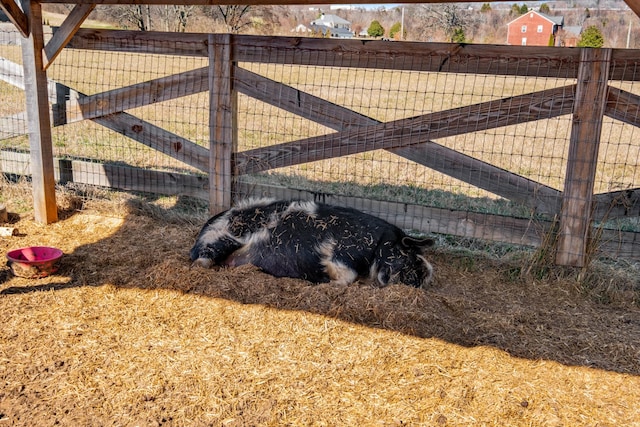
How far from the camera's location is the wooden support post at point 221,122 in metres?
5.90

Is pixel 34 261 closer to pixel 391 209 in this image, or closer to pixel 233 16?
pixel 391 209

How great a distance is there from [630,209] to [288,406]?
377 centimetres

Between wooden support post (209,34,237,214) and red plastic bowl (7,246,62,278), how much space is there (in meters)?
1.74

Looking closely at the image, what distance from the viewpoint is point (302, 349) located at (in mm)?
3912

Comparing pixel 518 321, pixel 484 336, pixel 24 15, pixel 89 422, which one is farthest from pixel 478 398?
Answer: pixel 24 15

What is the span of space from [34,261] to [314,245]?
2347 mm

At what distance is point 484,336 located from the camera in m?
4.19

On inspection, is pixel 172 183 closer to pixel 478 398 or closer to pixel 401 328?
pixel 401 328

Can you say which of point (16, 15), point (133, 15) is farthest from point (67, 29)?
point (133, 15)

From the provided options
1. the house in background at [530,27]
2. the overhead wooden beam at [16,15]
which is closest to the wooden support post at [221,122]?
the overhead wooden beam at [16,15]

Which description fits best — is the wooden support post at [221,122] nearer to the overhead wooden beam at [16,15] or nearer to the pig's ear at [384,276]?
the overhead wooden beam at [16,15]

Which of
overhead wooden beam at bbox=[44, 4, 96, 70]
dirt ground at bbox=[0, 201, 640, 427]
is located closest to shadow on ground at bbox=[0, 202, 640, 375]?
dirt ground at bbox=[0, 201, 640, 427]

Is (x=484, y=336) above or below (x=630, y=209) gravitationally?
below

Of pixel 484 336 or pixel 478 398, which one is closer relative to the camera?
pixel 478 398
